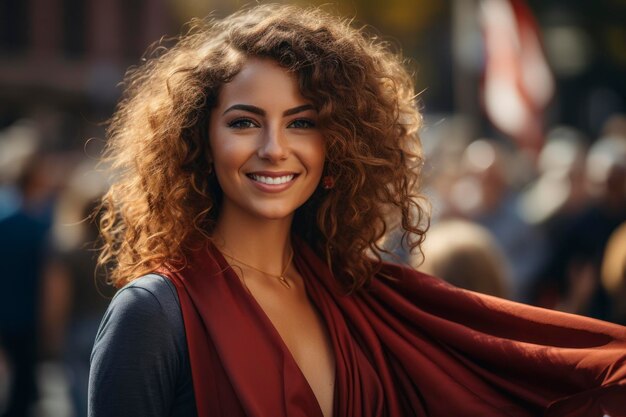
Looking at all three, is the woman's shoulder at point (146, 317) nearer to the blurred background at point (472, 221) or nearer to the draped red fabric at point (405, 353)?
the draped red fabric at point (405, 353)

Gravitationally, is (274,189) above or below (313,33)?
below

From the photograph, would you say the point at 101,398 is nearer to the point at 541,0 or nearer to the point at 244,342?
the point at 244,342

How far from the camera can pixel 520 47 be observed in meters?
9.30

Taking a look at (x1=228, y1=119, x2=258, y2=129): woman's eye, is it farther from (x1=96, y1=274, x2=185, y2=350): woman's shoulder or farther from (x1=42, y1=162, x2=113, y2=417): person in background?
(x1=42, y1=162, x2=113, y2=417): person in background

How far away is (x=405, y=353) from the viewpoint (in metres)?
2.86

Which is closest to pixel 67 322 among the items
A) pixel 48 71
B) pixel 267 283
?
pixel 267 283

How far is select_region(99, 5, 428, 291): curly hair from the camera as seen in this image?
2838 mm

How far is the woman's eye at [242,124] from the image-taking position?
278 cm

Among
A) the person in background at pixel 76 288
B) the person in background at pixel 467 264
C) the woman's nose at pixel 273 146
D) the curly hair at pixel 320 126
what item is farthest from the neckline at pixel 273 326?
the person in background at pixel 76 288

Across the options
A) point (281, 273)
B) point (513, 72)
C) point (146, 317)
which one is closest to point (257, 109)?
point (281, 273)

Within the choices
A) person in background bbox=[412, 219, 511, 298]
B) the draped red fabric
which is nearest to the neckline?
the draped red fabric

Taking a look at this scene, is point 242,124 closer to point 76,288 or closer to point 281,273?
point 281,273

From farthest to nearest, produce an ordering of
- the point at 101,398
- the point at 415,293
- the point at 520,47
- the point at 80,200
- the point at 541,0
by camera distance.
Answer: the point at 541,0, the point at 520,47, the point at 80,200, the point at 415,293, the point at 101,398

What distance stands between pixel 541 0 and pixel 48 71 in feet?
45.3
